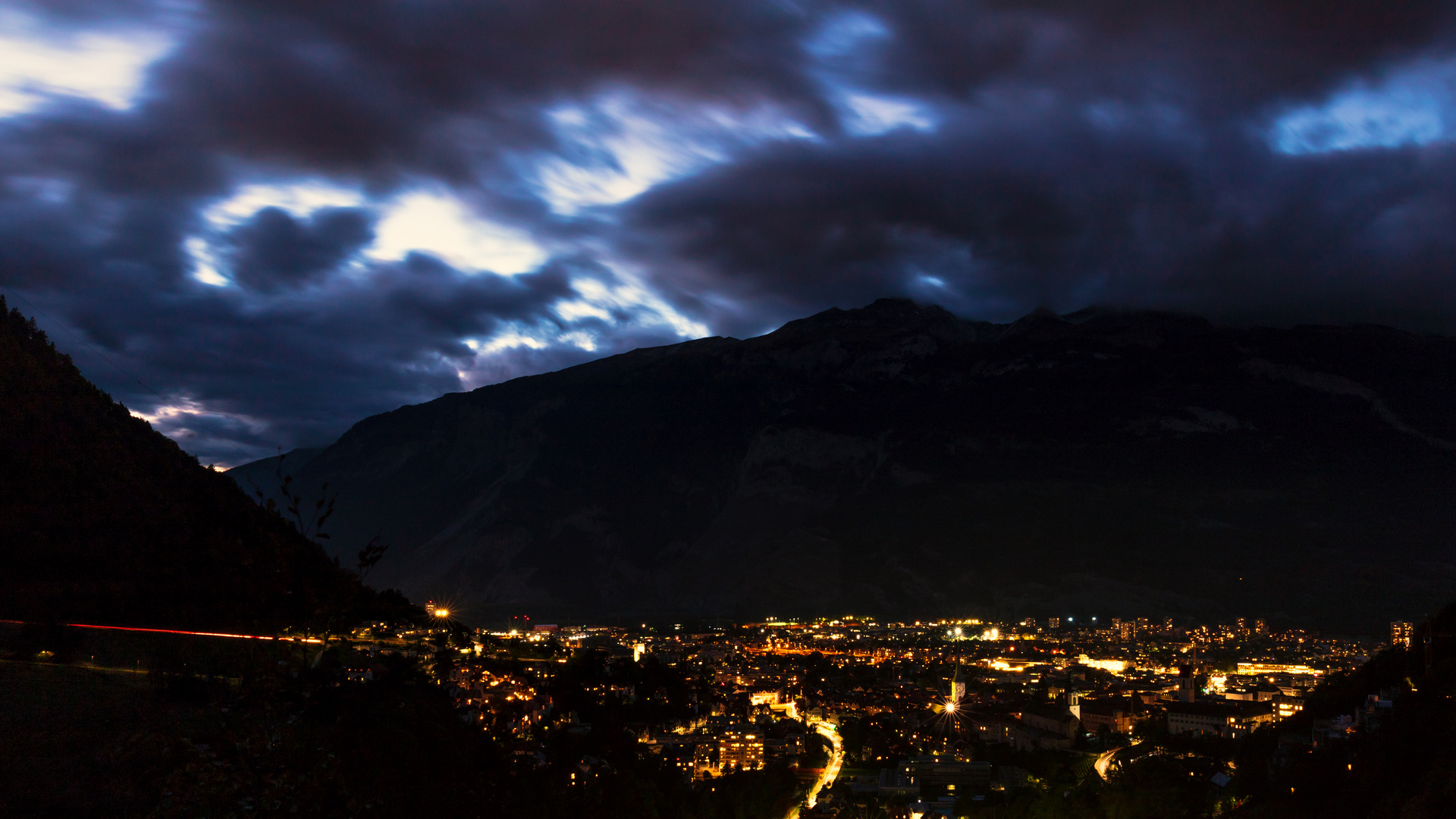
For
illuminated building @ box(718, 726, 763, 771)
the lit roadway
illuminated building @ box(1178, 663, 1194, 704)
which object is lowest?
the lit roadway

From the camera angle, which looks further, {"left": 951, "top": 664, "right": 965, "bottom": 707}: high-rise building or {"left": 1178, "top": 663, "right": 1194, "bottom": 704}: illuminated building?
{"left": 951, "top": 664, "right": 965, "bottom": 707}: high-rise building

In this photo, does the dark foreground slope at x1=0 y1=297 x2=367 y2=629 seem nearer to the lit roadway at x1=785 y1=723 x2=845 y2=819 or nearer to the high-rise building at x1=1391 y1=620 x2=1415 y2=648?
the lit roadway at x1=785 y1=723 x2=845 y2=819

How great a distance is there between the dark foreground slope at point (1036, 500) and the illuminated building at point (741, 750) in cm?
8550

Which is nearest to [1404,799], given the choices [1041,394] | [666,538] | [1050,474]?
[1050,474]

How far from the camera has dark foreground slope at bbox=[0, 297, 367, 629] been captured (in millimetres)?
27641

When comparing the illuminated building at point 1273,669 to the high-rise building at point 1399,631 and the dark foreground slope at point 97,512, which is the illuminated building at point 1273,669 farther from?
the dark foreground slope at point 97,512

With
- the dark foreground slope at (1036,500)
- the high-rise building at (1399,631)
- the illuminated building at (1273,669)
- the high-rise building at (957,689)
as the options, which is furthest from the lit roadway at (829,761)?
the dark foreground slope at (1036,500)

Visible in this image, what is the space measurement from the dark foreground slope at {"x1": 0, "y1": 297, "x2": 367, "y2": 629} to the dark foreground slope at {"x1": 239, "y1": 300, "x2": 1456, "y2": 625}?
8641 cm

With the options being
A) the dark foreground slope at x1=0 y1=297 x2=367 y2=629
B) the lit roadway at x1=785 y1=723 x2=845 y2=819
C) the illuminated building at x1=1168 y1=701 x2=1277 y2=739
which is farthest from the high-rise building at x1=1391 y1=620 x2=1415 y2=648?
the dark foreground slope at x1=0 y1=297 x2=367 y2=629

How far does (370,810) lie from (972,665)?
7457cm

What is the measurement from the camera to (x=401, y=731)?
23422 mm

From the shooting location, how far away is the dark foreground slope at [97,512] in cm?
2764

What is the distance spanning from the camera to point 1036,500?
155875mm

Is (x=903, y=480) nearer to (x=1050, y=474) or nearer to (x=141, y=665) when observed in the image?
(x=1050, y=474)
